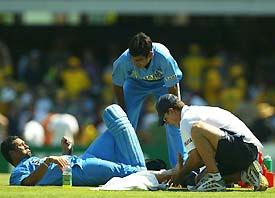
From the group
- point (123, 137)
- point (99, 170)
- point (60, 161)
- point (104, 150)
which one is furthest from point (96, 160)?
point (60, 161)

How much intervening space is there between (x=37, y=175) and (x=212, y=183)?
2048 mm

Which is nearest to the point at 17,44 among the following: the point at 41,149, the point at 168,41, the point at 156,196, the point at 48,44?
the point at 48,44

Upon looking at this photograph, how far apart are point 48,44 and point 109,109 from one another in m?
17.3

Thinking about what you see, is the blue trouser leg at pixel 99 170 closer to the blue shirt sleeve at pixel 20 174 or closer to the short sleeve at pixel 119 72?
the blue shirt sleeve at pixel 20 174

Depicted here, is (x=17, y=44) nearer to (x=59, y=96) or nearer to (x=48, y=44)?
(x=48, y=44)

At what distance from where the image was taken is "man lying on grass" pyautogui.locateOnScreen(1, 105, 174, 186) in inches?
505

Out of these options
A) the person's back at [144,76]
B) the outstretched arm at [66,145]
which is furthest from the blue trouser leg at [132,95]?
the outstretched arm at [66,145]

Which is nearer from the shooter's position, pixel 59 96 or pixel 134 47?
pixel 134 47

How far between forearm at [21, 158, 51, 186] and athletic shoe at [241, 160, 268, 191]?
2189mm

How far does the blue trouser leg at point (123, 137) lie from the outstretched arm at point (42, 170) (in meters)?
0.89

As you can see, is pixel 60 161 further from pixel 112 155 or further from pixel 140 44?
pixel 140 44

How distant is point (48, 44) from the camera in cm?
3030

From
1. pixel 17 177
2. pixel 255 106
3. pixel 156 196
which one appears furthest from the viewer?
pixel 255 106

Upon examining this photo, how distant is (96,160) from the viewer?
1291 centimetres
